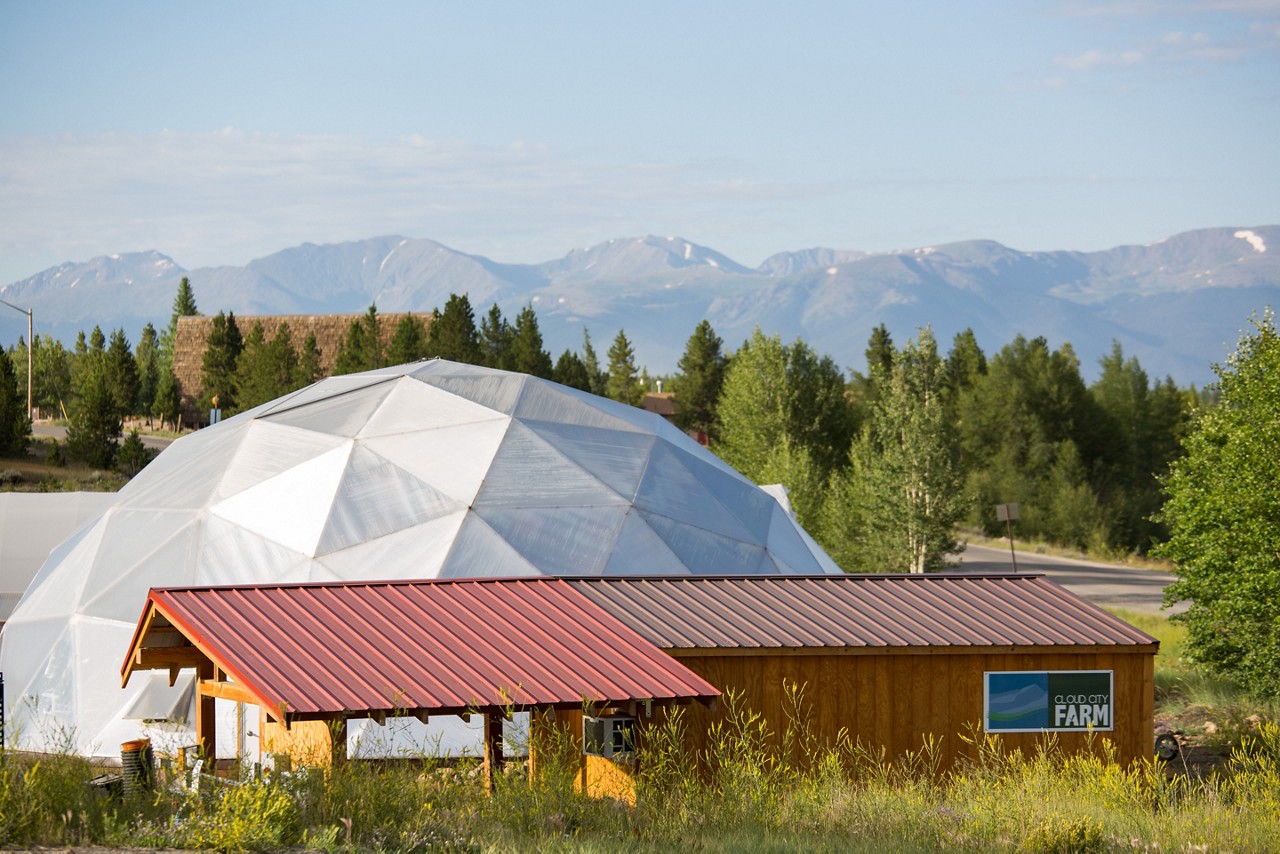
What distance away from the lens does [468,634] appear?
519 inches

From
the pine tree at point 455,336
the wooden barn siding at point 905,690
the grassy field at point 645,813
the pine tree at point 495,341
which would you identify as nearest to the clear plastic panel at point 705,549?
the wooden barn siding at point 905,690

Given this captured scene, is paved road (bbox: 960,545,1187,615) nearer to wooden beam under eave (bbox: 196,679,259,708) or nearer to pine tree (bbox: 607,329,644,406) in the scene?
pine tree (bbox: 607,329,644,406)

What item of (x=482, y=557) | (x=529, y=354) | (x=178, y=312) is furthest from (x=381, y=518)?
(x=178, y=312)

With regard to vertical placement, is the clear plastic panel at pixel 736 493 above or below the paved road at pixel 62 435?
above

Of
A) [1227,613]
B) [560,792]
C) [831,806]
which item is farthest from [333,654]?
[1227,613]

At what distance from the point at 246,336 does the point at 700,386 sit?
26056 millimetres

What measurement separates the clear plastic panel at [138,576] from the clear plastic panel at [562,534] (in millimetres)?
4405

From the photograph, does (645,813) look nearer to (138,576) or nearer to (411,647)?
(411,647)

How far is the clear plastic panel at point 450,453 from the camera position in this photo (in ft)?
70.4

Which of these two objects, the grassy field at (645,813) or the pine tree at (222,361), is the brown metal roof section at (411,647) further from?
the pine tree at (222,361)

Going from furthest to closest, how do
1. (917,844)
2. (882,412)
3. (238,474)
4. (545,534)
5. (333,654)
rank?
1. (882,412)
2. (238,474)
3. (545,534)
4. (333,654)
5. (917,844)

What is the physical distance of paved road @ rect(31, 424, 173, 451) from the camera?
62.8 meters

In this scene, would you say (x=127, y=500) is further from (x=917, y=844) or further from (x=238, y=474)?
(x=917, y=844)

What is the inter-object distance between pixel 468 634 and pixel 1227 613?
16.7m
